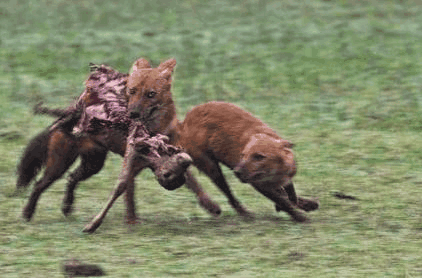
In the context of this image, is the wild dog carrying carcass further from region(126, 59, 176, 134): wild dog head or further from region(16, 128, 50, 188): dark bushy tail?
region(126, 59, 176, 134): wild dog head

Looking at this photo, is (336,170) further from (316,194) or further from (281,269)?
(281,269)

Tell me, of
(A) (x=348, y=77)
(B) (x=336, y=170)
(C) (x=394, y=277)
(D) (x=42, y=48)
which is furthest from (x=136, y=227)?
(D) (x=42, y=48)

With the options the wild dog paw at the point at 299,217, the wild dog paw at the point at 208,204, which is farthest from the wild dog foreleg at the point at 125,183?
the wild dog paw at the point at 299,217

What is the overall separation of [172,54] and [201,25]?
53.5 inches

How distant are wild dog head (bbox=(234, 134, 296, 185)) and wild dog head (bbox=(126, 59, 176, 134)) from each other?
601 millimetres

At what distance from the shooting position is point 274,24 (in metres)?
13.9

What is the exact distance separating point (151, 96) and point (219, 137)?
0.56 metres

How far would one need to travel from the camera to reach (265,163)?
6379 millimetres

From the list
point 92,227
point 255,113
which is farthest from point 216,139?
point 255,113

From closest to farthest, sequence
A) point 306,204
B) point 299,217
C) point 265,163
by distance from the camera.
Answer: point 265,163 → point 299,217 → point 306,204

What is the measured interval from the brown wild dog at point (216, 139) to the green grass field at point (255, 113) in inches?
10.7

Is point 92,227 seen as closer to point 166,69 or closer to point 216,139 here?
point 216,139

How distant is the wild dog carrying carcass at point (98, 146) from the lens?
21.3 ft

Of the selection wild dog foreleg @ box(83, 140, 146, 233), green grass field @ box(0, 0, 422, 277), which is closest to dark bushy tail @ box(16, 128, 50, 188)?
green grass field @ box(0, 0, 422, 277)
